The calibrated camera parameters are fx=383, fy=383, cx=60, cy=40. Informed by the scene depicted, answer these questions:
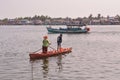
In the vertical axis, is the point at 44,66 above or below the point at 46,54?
below

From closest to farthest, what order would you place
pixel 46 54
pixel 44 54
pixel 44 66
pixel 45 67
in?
pixel 45 67, pixel 44 66, pixel 44 54, pixel 46 54

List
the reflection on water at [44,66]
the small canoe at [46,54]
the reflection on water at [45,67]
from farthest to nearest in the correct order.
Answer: the small canoe at [46,54], the reflection on water at [45,67], the reflection on water at [44,66]

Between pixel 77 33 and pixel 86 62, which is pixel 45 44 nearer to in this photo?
pixel 86 62

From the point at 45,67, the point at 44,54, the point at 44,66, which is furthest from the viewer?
the point at 44,54

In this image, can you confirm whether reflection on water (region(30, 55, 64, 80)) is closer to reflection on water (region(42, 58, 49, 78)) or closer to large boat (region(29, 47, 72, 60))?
reflection on water (region(42, 58, 49, 78))

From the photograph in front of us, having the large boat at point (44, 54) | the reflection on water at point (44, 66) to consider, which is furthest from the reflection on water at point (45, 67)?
the large boat at point (44, 54)

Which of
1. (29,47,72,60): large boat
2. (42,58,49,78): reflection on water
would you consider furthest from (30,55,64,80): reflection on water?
(29,47,72,60): large boat

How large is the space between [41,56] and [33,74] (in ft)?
30.5

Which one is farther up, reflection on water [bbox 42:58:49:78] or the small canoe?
the small canoe

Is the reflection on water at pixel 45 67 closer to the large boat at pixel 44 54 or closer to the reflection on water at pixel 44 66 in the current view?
the reflection on water at pixel 44 66

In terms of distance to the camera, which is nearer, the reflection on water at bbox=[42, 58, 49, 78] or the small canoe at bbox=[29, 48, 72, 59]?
the reflection on water at bbox=[42, 58, 49, 78]

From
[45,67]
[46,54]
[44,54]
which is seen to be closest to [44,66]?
[45,67]

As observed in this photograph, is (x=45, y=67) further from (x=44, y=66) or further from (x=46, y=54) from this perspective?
(x=46, y=54)

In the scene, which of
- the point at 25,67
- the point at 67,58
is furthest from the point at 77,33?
the point at 25,67
